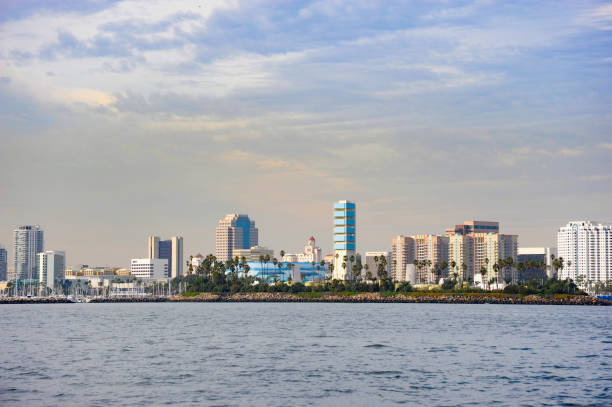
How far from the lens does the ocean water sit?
40.6m

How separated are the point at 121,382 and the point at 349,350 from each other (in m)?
24.7

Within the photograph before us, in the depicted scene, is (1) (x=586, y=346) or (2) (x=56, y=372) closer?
(2) (x=56, y=372)

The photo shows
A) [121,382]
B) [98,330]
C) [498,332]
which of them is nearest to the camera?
[121,382]

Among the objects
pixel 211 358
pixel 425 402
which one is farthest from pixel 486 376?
pixel 211 358

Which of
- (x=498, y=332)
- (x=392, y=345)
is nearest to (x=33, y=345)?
(x=392, y=345)

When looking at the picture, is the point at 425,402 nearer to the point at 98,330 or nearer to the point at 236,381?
the point at 236,381

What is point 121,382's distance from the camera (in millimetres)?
45656

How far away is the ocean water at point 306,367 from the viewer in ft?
133

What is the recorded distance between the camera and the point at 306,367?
53.1 metres

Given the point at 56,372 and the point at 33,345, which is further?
the point at 33,345

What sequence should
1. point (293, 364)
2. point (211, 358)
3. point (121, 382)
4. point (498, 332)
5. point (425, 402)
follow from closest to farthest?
point (425, 402) < point (121, 382) < point (293, 364) < point (211, 358) < point (498, 332)

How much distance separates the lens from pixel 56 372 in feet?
164

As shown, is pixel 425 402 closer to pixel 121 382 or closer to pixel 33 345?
pixel 121 382

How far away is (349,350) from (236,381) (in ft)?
67.2
